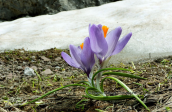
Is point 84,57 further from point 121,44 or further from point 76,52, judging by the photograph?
point 121,44

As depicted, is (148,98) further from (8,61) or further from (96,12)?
(96,12)

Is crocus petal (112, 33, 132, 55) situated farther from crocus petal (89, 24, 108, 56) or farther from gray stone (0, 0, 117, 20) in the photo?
Answer: gray stone (0, 0, 117, 20)

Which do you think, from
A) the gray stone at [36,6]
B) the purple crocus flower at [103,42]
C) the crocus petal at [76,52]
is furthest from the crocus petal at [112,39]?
the gray stone at [36,6]

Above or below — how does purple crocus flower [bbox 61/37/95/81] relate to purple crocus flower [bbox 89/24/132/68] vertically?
below

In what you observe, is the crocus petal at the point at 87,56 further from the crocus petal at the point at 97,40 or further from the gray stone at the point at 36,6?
the gray stone at the point at 36,6

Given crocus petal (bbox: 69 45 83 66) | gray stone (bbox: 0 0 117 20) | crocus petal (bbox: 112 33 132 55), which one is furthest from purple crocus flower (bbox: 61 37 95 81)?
gray stone (bbox: 0 0 117 20)

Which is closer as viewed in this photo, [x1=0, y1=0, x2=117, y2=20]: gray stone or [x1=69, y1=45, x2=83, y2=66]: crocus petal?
[x1=69, y1=45, x2=83, y2=66]: crocus petal
